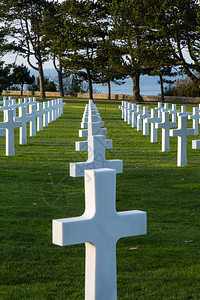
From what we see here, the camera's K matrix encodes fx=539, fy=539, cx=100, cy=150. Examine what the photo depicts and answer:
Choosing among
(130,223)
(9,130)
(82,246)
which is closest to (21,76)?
(9,130)

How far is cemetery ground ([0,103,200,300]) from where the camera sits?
421 cm

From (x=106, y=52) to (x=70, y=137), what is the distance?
39487 millimetres

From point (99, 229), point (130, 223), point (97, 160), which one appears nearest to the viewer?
point (99, 229)

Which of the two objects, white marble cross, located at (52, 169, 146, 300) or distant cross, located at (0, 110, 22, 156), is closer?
white marble cross, located at (52, 169, 146, 300)

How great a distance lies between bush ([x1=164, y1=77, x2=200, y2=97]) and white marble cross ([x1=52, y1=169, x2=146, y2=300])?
5220 centimetres

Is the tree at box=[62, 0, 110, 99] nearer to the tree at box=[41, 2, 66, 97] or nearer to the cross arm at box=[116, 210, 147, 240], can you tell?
the tree at box=[41, 2, 66, 97]

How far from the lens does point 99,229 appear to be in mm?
2805

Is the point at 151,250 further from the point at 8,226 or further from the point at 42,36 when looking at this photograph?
the point at 42,36

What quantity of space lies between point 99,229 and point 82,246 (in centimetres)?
265

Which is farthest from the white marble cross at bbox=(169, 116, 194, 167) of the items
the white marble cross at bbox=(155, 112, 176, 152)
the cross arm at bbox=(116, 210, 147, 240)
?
the cross arm at bbox=(116, 210, 147, 240)

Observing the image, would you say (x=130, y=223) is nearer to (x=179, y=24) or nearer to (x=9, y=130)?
(x=9, y=130)

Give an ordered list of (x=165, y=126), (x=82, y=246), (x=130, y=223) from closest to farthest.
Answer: (x=130, y=223)
(x=82, y=246)
(x=165, y=126)

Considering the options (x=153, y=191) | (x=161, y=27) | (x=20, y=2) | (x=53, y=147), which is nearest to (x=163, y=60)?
(x=161, y=27)

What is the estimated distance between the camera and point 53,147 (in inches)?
554
